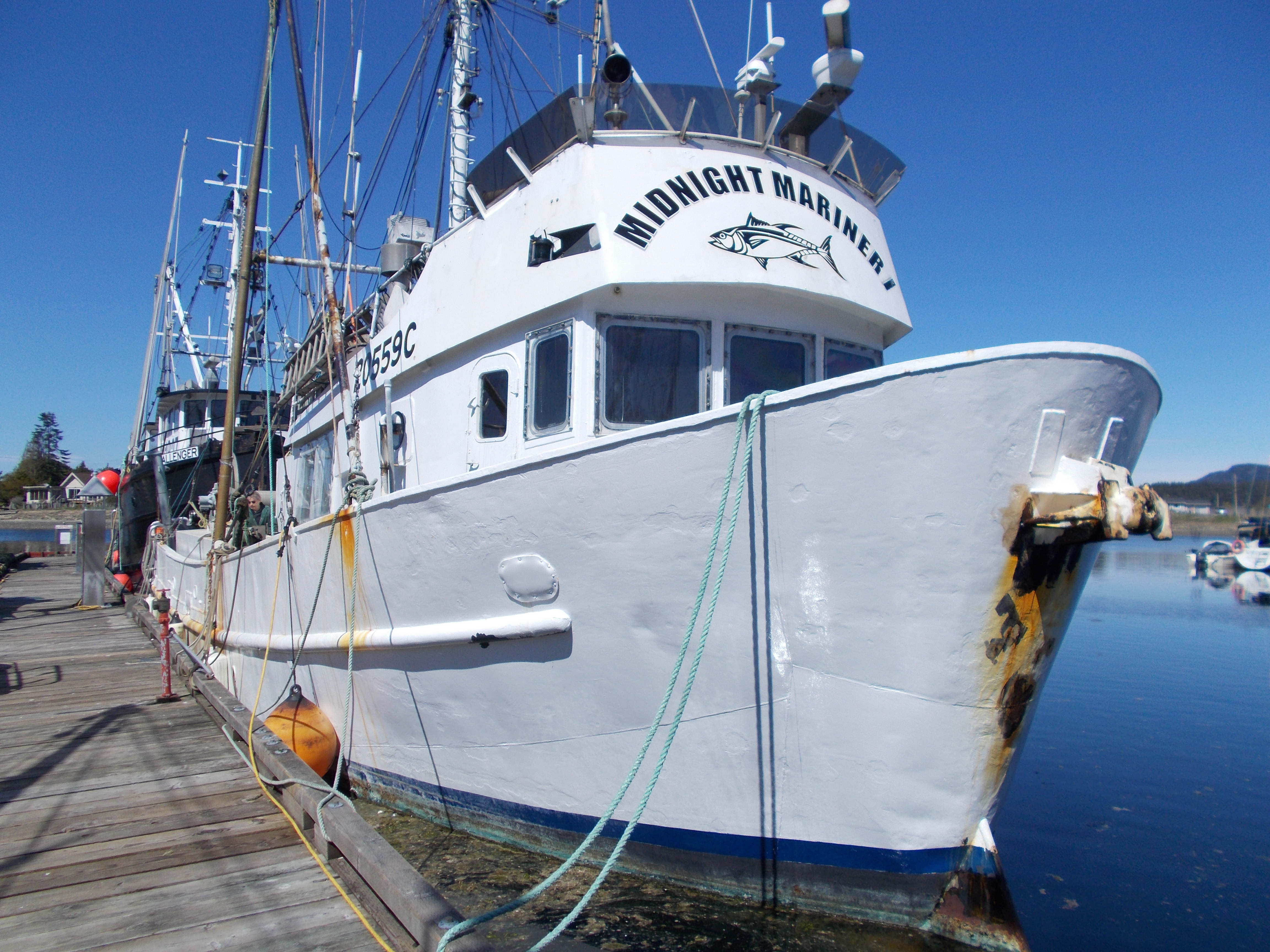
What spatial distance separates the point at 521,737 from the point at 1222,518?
87.3 metres

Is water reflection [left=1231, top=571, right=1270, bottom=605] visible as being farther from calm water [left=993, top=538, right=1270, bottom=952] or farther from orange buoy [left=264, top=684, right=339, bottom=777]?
orange buoy [left=264, top=684, right=339, bottom=777]

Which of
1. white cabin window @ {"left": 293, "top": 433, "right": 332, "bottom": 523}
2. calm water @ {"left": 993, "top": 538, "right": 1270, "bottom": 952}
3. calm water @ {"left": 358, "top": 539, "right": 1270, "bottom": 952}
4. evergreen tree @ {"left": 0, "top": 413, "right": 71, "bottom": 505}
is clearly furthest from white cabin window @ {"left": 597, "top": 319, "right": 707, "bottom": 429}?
evergreen tree @ {"left": 0, "top": 413, "right": 71, "bottom": 505}

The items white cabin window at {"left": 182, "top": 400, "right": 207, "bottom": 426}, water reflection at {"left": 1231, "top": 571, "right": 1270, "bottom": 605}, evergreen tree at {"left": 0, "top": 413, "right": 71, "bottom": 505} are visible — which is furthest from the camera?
evergreen tree at {"left": 0, "top": 413, "right": 71, "bottom": 505}

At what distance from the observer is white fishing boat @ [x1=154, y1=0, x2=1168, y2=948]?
3.01m

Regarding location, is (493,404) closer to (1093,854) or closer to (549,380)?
(549,380)

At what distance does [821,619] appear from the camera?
3.18 m

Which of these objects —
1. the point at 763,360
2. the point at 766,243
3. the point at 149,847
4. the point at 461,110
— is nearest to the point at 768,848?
the point at 763,360

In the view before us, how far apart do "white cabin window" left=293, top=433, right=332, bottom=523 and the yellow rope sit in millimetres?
862

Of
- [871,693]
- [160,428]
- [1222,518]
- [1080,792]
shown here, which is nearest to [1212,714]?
[1080,792]

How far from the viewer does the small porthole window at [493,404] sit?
487cm

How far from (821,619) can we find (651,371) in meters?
1.89

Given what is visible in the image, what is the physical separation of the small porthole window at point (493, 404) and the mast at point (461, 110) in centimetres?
285

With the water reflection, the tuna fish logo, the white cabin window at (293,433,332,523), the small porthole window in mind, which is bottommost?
the water reflection

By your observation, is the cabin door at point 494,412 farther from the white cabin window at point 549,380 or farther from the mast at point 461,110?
the mast at point 461,110
